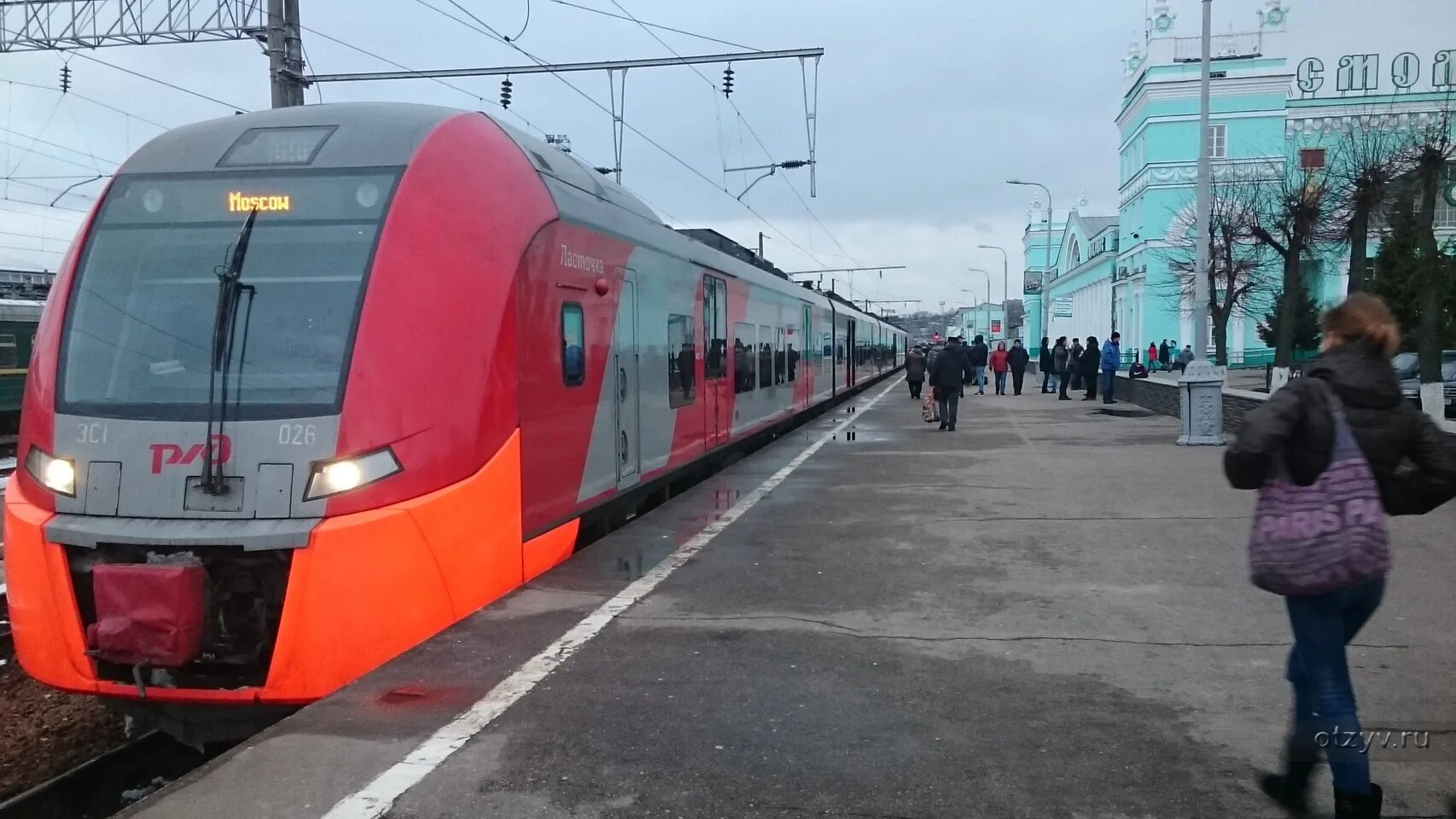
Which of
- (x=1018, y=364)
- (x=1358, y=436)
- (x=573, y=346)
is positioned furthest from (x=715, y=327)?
(x=1018, y=364)

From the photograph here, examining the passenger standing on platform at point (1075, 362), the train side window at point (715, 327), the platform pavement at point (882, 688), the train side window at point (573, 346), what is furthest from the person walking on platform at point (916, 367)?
the train side window at point (573, 346)

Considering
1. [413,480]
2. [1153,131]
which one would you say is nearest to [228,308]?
[413,480]

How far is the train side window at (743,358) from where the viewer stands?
560 inches

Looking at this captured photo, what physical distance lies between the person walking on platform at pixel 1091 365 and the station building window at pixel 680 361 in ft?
60.8

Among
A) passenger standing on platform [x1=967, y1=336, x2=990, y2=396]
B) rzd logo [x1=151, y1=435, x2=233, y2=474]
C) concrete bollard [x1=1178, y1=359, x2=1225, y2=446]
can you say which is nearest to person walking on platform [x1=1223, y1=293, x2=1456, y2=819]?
rzd logo [x1=151, y1=435, x2=233, y2=474]

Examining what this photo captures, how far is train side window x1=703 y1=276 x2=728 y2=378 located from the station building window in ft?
2.12

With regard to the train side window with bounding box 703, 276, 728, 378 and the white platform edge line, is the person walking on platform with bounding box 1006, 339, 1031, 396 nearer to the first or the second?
the train side window with bounding box 703, 276, 728, 378

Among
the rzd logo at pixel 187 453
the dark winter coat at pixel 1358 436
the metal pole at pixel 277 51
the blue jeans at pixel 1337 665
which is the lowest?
the blue jeans at pixel 1337 665

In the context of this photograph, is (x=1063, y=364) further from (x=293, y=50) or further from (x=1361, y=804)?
(x=1361, y=804)

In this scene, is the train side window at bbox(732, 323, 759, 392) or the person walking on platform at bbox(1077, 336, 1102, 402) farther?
the person walking on platform at bbox(1077, 336, 1102, 402)

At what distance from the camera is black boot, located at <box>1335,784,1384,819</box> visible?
11.6 ft

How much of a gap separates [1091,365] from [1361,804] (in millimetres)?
25889

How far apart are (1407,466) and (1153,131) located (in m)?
57.8

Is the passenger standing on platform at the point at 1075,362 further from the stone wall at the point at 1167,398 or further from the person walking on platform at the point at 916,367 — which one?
the person walking on platform at the point at 916,367
